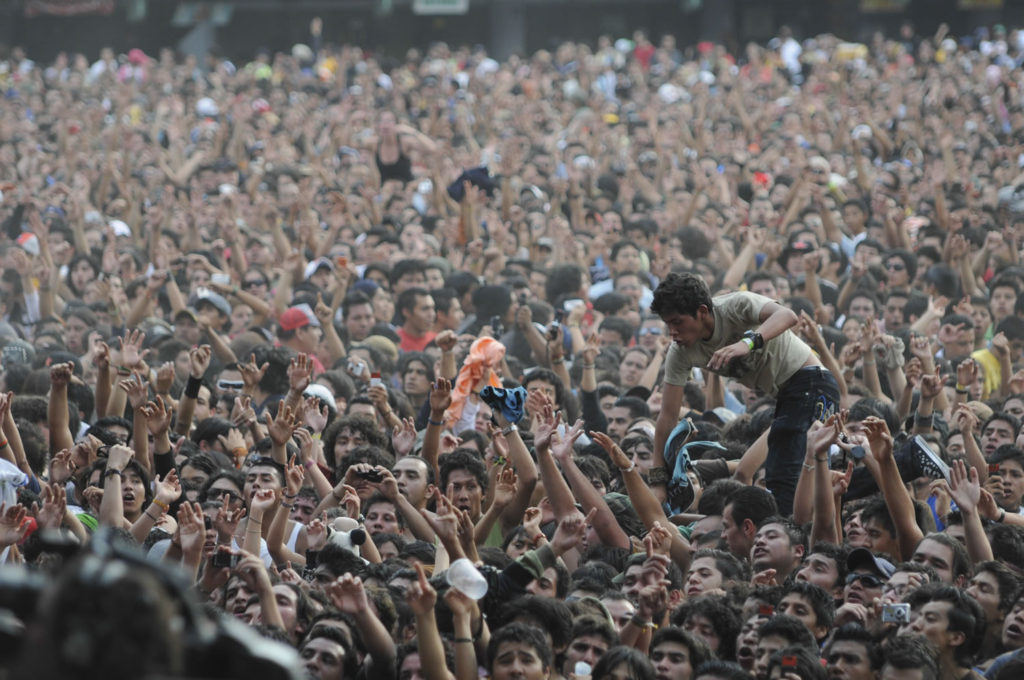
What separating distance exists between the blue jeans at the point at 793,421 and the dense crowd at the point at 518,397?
2 centimetres

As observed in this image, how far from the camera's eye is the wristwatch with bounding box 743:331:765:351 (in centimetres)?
574

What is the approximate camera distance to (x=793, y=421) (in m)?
6.31

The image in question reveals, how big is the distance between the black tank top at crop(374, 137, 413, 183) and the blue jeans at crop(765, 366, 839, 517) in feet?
28.3

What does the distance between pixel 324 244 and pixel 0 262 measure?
2.66 metres

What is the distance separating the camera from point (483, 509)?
6.60 meters

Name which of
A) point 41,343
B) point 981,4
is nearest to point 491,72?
point 981,4

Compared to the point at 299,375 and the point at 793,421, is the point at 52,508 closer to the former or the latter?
the point at 299,375

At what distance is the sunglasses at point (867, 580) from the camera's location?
17.1 feet

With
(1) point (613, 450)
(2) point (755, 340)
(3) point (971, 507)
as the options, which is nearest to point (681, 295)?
(2) point (755, 340)

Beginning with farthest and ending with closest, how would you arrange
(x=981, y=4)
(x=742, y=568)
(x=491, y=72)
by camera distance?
1. (x=981, y=4)
2. (x=491, y=72)
3. (x=742, y=568)

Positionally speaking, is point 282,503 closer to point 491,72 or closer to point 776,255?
point 776,255

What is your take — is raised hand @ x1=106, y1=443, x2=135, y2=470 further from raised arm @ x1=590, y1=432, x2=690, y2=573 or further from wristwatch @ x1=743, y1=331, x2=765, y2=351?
wristwatch @ x1=743, y1=331, x2=765, y2=351

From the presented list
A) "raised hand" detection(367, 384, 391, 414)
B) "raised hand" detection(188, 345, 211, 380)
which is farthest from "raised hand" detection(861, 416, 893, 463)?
"raised hand" detection(188, 345, 211, 380)

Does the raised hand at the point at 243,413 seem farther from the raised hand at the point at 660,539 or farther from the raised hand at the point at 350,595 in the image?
the raised hand at the point at 350,595
